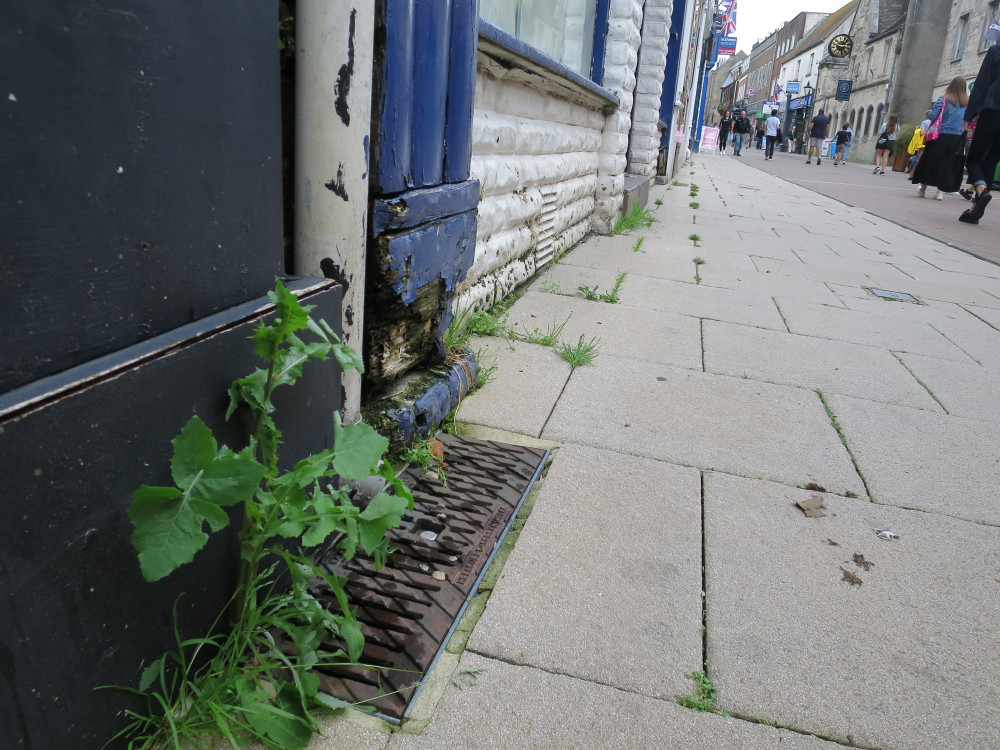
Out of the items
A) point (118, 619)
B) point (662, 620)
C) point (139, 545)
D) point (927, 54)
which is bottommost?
point (662, 620)

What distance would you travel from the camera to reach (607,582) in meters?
1.68

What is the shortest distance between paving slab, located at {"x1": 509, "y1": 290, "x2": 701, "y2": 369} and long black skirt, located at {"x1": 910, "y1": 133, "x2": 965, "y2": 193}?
33.9ft

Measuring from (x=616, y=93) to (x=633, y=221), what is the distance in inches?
64.8

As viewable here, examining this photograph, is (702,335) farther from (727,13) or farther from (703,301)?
(727,13)

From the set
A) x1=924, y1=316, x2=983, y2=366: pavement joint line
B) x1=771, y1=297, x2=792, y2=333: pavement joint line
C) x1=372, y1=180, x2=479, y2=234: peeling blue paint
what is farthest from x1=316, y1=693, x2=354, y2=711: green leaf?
x1=924, y1=316, x2=983, y2=366: pavement joint line

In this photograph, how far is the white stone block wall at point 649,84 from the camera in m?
8.68

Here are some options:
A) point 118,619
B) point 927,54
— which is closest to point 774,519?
point 118,619

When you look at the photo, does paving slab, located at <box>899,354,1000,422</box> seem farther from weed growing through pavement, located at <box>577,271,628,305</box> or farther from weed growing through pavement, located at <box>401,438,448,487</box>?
weed growing through pavement, located at <box>401,438,448,487</box>

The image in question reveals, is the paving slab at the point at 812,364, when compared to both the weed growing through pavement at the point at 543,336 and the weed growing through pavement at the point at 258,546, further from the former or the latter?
the weed growing through pavement at the point at 258,546

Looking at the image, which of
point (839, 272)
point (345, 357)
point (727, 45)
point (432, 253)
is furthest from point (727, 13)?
point (345, 357)

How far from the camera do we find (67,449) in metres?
0.91

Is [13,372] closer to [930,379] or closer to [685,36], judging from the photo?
[930,379]

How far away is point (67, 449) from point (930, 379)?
3582 millimetres

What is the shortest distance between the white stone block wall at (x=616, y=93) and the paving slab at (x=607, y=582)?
4.65 meters
